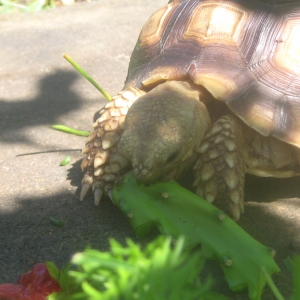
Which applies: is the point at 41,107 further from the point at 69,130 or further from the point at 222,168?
the point at 222,168

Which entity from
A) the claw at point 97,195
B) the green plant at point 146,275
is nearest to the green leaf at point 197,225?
the claw at point 97,195

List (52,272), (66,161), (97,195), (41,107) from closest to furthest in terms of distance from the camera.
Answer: (52,272) → (97,195) → (66,161) → (41,107)

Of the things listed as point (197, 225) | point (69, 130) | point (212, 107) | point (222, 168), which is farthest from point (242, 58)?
point (69, 130)

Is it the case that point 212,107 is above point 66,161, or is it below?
above

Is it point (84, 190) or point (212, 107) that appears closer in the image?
point (84, 190)

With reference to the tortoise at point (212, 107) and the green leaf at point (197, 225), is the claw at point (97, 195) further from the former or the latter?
the green leaf at point (197, 225)

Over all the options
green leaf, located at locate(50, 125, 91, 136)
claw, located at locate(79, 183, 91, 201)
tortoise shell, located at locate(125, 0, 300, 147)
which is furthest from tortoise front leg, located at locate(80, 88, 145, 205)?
green leaf, located at locate(50, 125, 91, 136)

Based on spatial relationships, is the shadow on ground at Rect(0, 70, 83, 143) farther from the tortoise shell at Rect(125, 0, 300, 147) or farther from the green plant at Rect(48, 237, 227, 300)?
the green plant at Rect(48, 237, 227, 300)
